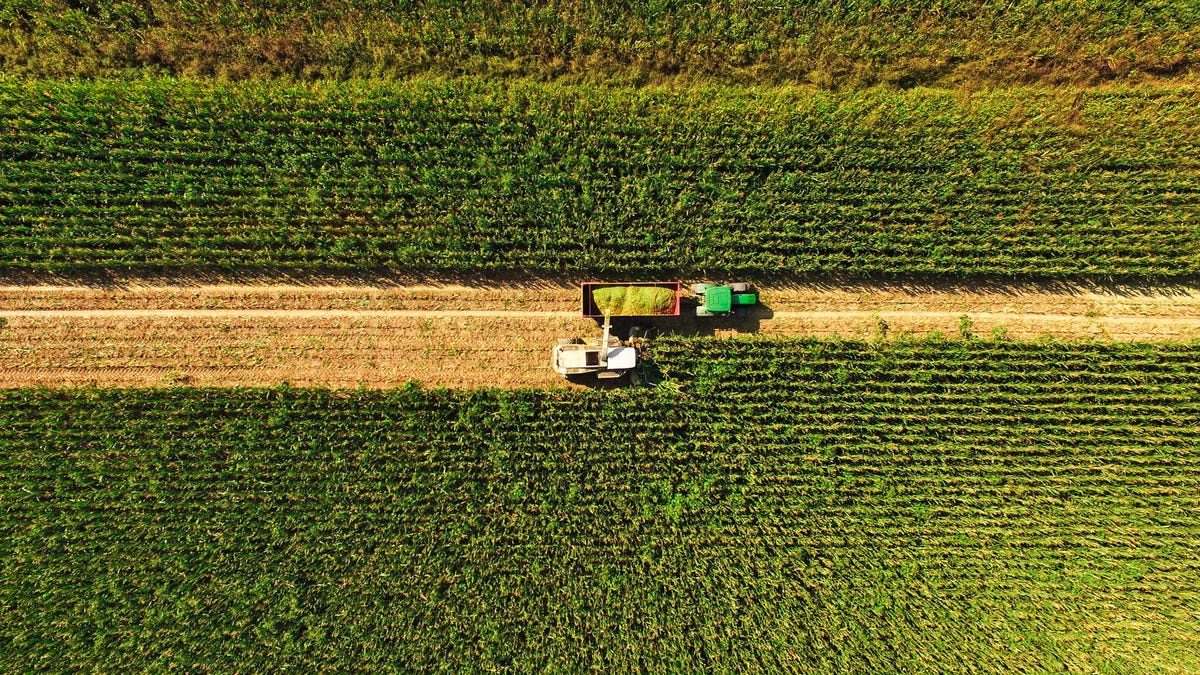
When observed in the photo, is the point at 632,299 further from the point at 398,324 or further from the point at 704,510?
the point at 398,324

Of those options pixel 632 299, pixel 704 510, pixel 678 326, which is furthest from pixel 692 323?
pixel 704 510

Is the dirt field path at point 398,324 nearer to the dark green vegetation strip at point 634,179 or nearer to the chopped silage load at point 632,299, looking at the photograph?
the dark green vegetation strip at point 634,179

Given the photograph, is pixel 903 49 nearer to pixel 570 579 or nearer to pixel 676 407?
pixel 676 407

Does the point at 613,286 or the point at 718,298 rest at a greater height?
the point at 613,286

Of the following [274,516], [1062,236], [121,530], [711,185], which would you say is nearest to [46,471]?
[121,530]

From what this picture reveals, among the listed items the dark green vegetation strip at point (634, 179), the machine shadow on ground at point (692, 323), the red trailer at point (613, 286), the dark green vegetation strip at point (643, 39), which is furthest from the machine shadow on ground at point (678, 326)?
the dark green vegetation strip at point (643, 39)
